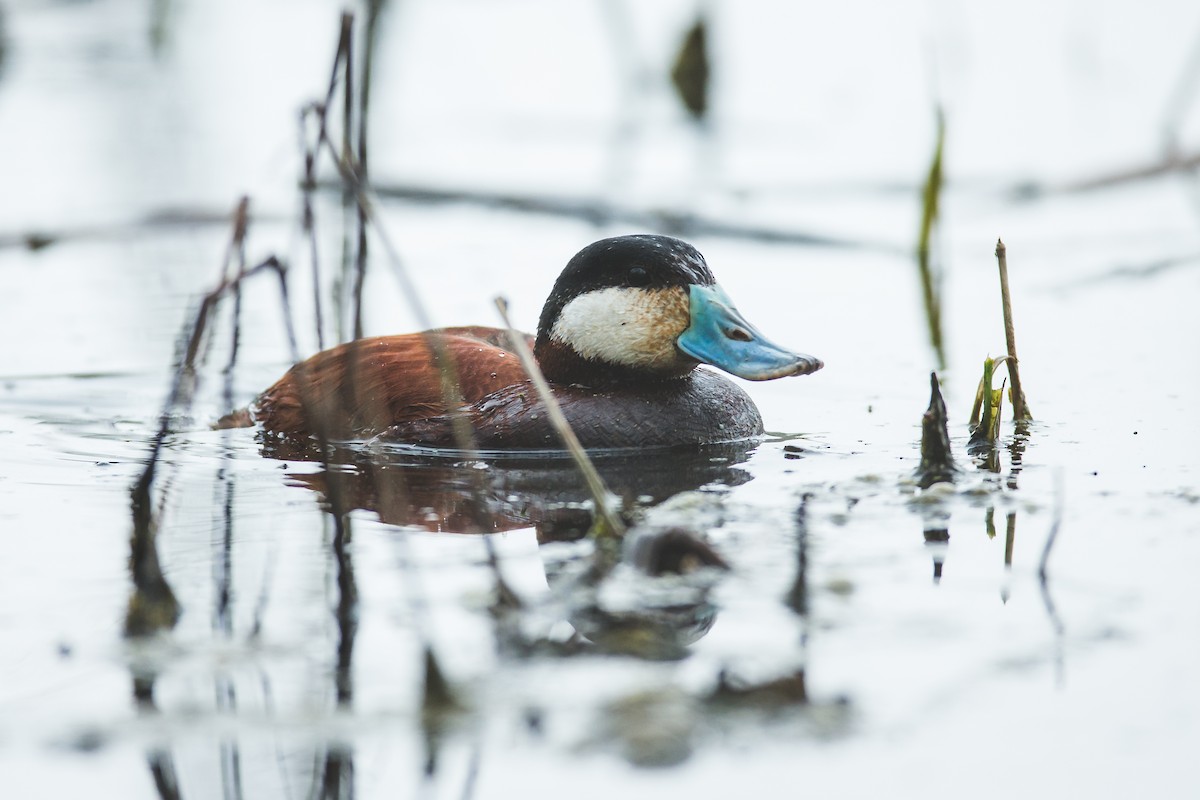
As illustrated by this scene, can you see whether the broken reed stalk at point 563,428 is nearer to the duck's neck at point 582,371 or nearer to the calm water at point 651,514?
the calm water at point 651,514

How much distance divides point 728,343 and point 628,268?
0.41 meters

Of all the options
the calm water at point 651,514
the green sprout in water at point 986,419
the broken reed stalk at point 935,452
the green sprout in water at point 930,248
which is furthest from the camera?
the green sprout in water at point 930,248

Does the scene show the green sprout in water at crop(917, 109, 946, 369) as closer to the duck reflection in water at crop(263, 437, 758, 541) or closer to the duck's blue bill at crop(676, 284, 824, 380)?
the duck's blue bill at crop(676, 284, 824, 380)

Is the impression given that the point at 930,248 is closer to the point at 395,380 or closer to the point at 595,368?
the point at 595,368

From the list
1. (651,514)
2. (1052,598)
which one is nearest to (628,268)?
(651,514)

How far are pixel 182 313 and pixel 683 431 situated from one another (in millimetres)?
3301

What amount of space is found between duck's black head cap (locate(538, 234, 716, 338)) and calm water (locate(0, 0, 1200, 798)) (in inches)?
23.1

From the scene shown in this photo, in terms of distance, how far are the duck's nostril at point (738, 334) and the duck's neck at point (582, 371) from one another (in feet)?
0.78

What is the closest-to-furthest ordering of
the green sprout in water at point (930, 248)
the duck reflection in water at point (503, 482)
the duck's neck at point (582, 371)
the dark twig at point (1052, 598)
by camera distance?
the dark twig at point (1052, 598), the duck reflection in water at point (503, 482), the duck's neck at point (582, 371), the green sprout in water at point (930, 248)

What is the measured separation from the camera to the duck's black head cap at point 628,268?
5.37 metres

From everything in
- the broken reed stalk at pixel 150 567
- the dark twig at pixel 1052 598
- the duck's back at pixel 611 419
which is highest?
the duck's back at pixel 611 419

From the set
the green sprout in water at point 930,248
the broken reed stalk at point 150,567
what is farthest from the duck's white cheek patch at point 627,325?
the green sprout in water at point 930,248

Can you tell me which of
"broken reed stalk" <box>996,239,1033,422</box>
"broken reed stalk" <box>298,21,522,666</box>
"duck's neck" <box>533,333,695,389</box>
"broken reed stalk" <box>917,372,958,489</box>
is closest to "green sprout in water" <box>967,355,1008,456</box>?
"broken reed stalk" <box>996,239,1033,422</box>

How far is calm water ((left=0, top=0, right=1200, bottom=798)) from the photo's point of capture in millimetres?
3035
